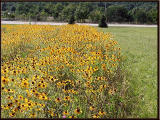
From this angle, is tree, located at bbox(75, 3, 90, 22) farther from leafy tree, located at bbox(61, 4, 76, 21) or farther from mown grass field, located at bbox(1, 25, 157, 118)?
mown grass field, located at bbox(1, 25, 157, 118)

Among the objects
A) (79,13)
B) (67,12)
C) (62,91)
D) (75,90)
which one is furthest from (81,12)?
(62,91)

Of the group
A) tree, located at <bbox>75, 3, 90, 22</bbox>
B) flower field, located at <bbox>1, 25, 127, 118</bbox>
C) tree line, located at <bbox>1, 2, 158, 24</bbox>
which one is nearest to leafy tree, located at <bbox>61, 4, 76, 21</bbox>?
tree line, located at <bbox>1, 2, 158, 24</bbox>

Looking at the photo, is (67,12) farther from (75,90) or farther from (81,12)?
(75,90)

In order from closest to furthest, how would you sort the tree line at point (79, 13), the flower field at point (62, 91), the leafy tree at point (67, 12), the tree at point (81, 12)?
the flower field at point (62, 91), the tree at point (81, 12), the leafy tree at point (67, 12), the tree line at point (79, 13)

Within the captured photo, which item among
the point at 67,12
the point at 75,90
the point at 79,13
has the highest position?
the point at 67,12

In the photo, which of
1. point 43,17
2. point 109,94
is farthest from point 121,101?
point 43,17

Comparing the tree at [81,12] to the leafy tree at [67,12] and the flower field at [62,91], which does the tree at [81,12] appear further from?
the flower field at [62,91]

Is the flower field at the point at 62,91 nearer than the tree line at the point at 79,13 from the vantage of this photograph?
Yes

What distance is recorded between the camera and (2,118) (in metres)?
2.89

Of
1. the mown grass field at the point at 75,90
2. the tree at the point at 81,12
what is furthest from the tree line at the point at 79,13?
the mown grass field at the point at 75,90

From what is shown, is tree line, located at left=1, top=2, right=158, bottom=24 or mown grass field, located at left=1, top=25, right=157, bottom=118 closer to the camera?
mown grass field, located at left=1, top=25, right=157, bottom=118

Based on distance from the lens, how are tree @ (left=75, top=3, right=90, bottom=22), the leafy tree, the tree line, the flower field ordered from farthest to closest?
the tree line, the leafy tree, tree @ (left=75, top=3, right=90, bottom=22), the flower field

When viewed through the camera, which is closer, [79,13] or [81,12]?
[81,12]

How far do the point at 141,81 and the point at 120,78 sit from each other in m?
0.49
